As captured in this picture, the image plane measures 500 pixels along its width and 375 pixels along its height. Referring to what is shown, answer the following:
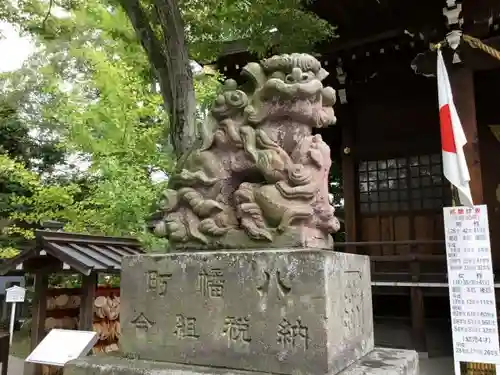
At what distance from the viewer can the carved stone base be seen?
95.5 inches

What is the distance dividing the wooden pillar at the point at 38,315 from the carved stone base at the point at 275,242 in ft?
11.2

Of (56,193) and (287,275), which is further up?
(56,193)

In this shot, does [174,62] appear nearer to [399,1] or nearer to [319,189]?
[319,189]

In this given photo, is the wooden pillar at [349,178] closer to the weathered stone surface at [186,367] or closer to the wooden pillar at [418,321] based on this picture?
the wooden pillar at [418,321]

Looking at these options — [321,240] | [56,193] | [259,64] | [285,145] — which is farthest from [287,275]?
[56,193]

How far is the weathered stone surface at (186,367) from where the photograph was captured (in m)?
2.31

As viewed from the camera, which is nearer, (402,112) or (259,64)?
(259,64)

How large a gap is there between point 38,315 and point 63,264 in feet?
2.31

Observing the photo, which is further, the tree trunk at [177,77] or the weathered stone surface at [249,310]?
the tree trunk at [177,77]

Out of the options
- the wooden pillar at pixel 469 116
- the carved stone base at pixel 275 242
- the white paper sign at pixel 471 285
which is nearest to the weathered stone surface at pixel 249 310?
the carved stone base at pixel 275 242

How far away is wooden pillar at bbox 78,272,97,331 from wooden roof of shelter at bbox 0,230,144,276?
31cm

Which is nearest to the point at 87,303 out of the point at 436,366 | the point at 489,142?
the point at 436,366

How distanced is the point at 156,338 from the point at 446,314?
706cm

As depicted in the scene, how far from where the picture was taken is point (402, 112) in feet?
28.3
